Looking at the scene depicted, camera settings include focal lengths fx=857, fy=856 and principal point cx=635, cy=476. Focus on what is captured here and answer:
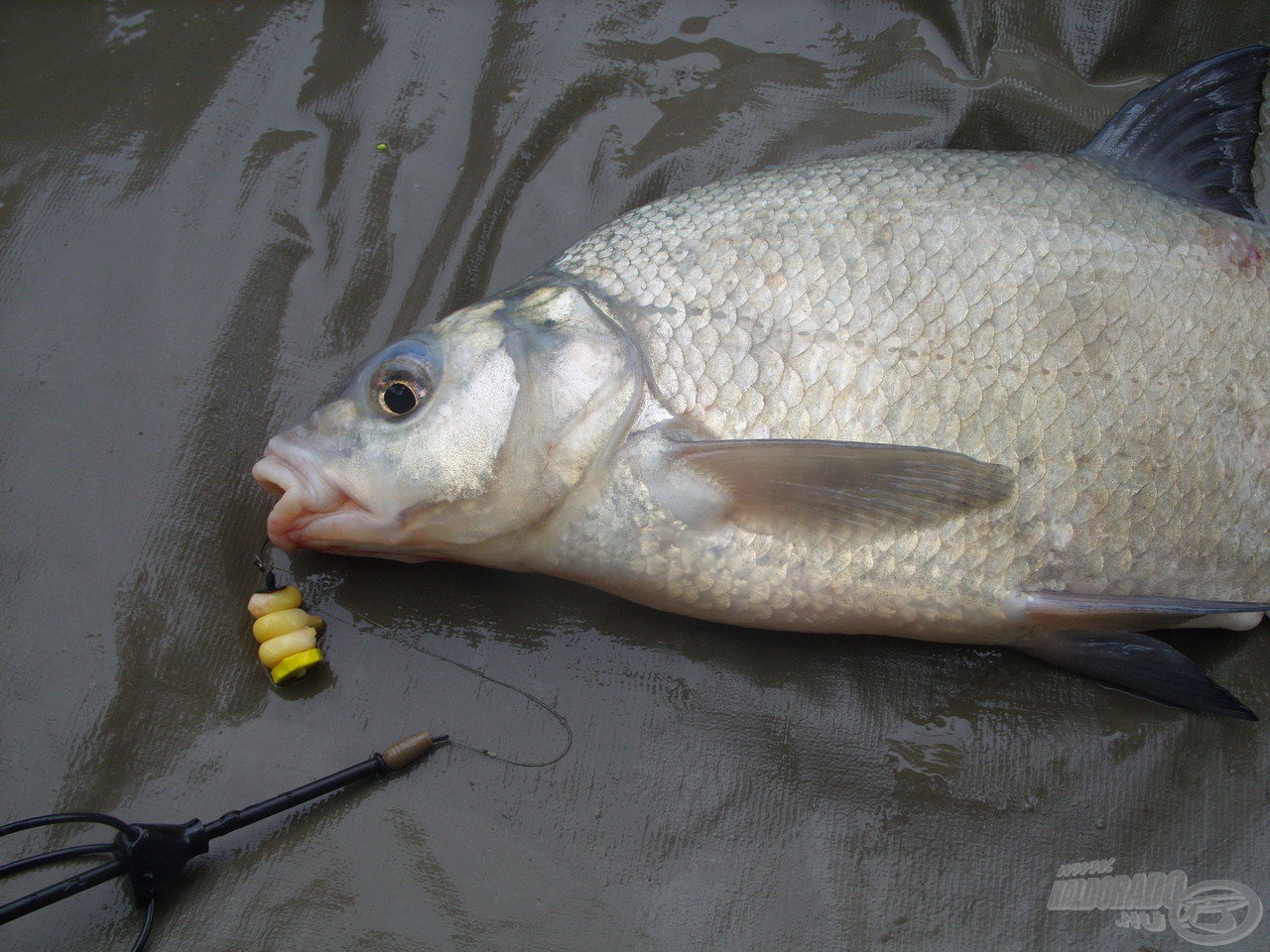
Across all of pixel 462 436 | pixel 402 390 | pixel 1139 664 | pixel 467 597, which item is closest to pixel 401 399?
pixel 402 390

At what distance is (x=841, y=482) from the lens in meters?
1.68

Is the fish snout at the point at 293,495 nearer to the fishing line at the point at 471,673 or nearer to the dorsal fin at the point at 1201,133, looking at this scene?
the fishing line at the point at 471,673

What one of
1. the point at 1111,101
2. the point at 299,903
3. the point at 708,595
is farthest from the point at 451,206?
the point at 1111,101

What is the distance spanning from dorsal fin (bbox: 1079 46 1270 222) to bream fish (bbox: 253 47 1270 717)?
26cm

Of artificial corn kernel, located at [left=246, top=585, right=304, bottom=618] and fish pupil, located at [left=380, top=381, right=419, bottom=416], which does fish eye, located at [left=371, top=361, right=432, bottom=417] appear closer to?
fish pupil, located at [left=380, top=381, right=419, bottom=416]

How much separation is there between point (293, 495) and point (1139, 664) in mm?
1803

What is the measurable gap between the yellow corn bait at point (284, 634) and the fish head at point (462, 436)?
5.0 inches

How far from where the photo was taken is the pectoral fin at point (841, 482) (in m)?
1.66

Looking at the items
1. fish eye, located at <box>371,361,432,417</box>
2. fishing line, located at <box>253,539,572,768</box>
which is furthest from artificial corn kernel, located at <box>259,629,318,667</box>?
fish eye, located at <box>371,361,432,417</box>

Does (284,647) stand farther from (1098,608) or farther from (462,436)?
(1098,608)

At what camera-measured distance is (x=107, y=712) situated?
180 centimetres

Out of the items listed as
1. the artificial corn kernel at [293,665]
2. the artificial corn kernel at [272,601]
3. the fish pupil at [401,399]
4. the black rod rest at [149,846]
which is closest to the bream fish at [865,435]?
the fish pupil at [401,399]

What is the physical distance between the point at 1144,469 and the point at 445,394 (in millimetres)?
1443

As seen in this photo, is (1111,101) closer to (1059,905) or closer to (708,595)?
(708,595)
